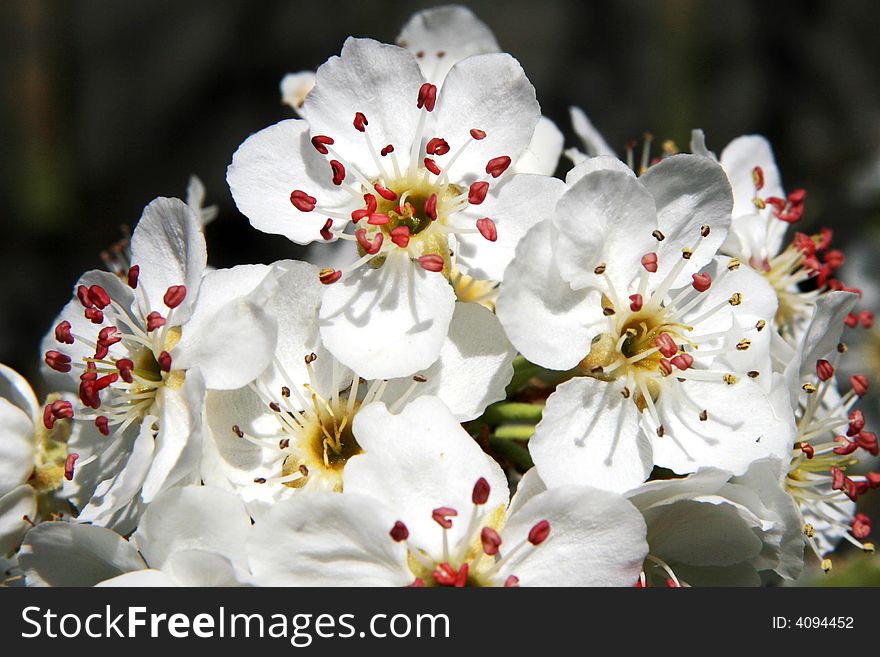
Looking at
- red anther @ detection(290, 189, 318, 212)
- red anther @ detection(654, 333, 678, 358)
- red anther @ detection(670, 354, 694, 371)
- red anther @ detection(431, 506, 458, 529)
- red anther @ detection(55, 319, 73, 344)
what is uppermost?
red anther @ detection(290, 189, 318, 212)

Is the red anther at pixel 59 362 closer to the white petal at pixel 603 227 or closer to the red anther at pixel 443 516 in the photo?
the red anther at pixel 443 516

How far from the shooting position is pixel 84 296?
132 centimetres

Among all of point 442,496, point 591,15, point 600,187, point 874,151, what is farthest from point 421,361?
point 591,15

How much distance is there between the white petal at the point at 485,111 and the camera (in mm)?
1291

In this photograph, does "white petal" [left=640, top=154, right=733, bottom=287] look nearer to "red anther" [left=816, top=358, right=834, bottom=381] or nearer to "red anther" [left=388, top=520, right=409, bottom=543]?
"red anther" [left=816, top=358, right=834, bottom=381]

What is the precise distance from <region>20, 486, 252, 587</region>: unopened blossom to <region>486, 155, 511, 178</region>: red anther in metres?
0.51

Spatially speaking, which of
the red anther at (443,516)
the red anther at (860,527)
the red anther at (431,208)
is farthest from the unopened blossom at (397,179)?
the red anther at (860,527)

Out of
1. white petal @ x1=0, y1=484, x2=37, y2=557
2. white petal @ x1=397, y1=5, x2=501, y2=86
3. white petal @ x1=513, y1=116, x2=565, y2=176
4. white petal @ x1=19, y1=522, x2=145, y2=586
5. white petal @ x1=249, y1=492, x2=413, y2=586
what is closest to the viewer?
white petal @ x1=249, y1=492, x2=413, y2=586

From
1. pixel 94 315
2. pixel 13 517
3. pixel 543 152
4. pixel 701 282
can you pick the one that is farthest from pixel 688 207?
pixel 13 517

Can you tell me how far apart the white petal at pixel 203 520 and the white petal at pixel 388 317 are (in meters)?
0.22

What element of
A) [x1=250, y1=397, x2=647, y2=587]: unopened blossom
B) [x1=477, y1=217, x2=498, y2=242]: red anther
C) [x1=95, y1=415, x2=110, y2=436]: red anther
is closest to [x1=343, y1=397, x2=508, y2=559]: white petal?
[x1=250, y1=397, x2=647, y2=587]: unopened blossom

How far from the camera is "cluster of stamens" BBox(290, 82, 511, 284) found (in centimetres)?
125

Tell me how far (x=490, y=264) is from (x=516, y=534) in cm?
34

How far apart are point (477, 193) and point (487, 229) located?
0.05 meters
